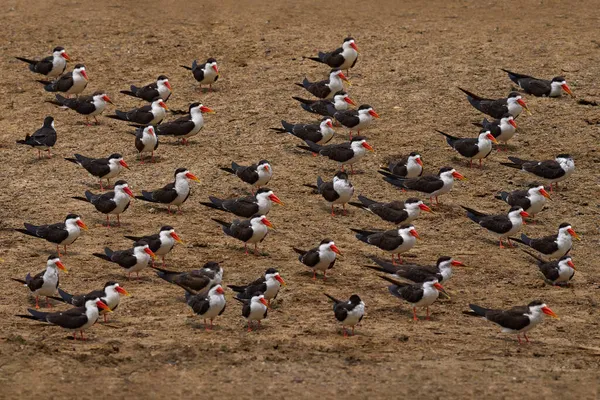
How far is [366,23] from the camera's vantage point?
29203 mm

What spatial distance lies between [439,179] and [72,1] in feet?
45.5

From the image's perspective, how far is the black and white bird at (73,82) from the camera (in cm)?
2519

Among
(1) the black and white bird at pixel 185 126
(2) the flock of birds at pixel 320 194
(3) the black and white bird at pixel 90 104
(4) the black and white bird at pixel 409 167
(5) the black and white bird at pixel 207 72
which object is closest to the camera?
(2) the flock of birds at pixel 320 194

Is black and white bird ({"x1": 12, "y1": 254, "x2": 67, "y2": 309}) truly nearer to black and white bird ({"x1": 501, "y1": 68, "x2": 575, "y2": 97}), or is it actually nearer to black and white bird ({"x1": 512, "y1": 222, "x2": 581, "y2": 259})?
black and white bird ({"x1": 512, "y1": 222, "x2": 581, "y2": 259})

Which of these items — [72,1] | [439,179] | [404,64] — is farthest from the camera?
[72,1]

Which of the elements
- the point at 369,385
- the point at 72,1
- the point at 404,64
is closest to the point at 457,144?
the point at 404,64

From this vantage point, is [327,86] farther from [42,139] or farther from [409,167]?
[42,139]

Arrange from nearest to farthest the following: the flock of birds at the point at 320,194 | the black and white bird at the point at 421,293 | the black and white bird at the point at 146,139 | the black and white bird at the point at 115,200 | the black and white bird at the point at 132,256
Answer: the flock of birds at the point at 320,194 → the black and white bird at the point at 421,293 → the black and white bird at the point at 132,256 → the black and white bird at the point at 115,200 → the black and white bird at the point at 146,139

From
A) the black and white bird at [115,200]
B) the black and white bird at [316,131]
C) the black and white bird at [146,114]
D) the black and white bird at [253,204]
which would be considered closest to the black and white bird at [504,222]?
the black and white bird at [253,204]

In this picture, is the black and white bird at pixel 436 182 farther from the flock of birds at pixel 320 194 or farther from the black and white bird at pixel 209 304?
the black and white bird at pixel 209 304

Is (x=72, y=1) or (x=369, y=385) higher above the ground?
(x=369, y=385)

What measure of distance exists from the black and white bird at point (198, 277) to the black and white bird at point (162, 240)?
891mm

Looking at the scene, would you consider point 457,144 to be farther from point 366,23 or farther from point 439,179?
point 366,23

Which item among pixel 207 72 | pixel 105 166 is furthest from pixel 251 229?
pixel 207 72
